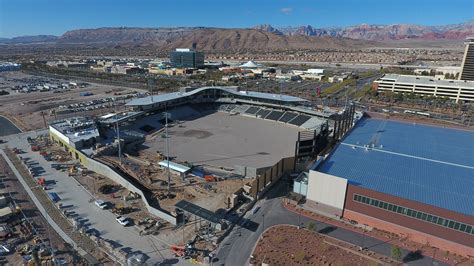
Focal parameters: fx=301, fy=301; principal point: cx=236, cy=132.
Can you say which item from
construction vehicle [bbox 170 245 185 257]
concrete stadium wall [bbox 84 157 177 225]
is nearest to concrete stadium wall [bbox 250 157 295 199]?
concrete stadium wall [bbox 84 157 177 225]

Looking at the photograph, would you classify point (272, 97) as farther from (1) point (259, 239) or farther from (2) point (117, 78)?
(2) point (117, 78)

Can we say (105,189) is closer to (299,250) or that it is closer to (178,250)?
(178,250)

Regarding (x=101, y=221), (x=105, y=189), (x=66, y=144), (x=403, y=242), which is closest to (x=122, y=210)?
(x=101, y=221)

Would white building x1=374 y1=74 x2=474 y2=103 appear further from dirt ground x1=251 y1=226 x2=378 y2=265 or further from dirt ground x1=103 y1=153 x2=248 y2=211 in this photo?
dirt ground x1=251 y1=226 x2=378 y2=265

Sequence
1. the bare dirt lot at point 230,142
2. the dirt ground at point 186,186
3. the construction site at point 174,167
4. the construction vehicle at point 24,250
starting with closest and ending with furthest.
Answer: the construction vehicle at point 24,250
the construction site at point 174,167
the dirt ground at point 186,186
the bare dirt lot at point 230,142

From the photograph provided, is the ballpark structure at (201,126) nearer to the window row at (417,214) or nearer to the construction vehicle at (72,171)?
the construction vehicle at (72,171)

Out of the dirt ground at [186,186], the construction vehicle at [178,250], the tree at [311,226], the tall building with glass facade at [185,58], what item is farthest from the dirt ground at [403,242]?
the tall building with glass facade at [185,58]

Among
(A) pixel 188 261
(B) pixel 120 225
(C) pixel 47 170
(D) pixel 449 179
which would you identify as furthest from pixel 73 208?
(D) pixel 449 179
